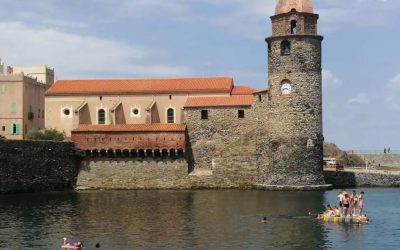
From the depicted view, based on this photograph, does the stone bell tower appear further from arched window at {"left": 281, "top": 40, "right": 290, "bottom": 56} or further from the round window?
the round window

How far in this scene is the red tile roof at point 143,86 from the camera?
201 ft

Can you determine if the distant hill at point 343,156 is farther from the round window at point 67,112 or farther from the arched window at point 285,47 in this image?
the round window at point 67,112

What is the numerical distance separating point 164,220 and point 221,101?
22.4 metres

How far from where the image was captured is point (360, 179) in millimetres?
56625

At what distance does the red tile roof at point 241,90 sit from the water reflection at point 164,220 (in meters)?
11.8

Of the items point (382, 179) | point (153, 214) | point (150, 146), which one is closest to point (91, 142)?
point (150, 146)

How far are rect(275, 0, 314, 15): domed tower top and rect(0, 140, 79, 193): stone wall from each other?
20.3m

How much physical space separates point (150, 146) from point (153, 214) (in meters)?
18.5

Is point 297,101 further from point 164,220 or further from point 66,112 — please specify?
point 66,112

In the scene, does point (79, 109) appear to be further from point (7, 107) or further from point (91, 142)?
point (7, 107)

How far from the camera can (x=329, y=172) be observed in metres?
57.2

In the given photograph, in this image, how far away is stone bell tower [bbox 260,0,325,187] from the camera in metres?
52.7

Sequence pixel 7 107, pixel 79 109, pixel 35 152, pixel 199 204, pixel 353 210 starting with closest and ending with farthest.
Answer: pixel 353 210
pixel 199 204
pixel 35 152
pixel 79 109
pixel 7 107

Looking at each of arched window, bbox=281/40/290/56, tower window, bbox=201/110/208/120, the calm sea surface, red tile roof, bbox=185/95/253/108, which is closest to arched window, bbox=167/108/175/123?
red tile roof, bbox=185/95/253/108
